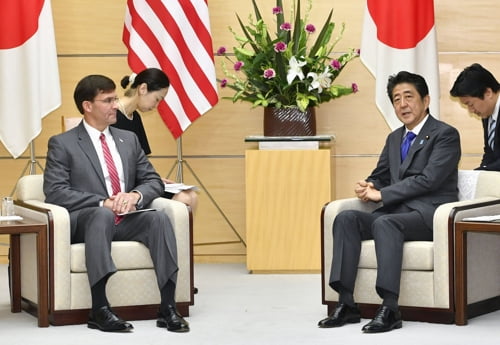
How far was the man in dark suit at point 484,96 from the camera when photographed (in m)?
6.26

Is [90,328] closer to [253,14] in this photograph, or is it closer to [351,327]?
[351,327]

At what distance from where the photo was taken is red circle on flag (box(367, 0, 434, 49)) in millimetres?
7512

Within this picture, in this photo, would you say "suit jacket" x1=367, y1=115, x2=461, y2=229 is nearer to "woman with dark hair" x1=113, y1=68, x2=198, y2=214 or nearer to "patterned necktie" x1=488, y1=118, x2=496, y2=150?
"patterned necktie" x1=488, y1=118, x2=496, y2=150

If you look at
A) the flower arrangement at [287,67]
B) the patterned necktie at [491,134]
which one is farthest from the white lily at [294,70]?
the patterned necktie at [491,134]

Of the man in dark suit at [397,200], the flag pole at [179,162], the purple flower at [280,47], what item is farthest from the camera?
the flag pole at [179,162]

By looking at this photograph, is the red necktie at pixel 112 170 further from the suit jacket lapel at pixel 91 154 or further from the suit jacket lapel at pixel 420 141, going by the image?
the suit jacket lapel at pixel 420 141

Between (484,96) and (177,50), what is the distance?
2.40 meters

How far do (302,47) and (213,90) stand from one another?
2.47 feet

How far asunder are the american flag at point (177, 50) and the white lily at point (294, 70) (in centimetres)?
69

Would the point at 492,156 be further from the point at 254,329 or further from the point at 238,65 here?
the point at 254,329

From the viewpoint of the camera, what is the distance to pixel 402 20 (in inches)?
297

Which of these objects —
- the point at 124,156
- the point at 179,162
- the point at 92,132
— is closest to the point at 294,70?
the point at 179,162

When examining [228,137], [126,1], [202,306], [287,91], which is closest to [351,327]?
[202,306]

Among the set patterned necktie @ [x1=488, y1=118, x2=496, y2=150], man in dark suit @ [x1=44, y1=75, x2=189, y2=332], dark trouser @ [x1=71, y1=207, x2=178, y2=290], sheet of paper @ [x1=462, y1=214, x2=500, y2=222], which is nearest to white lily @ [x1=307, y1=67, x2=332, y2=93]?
patterned necktie @ [x1=488, y1=118, x2=496, y2=150]
